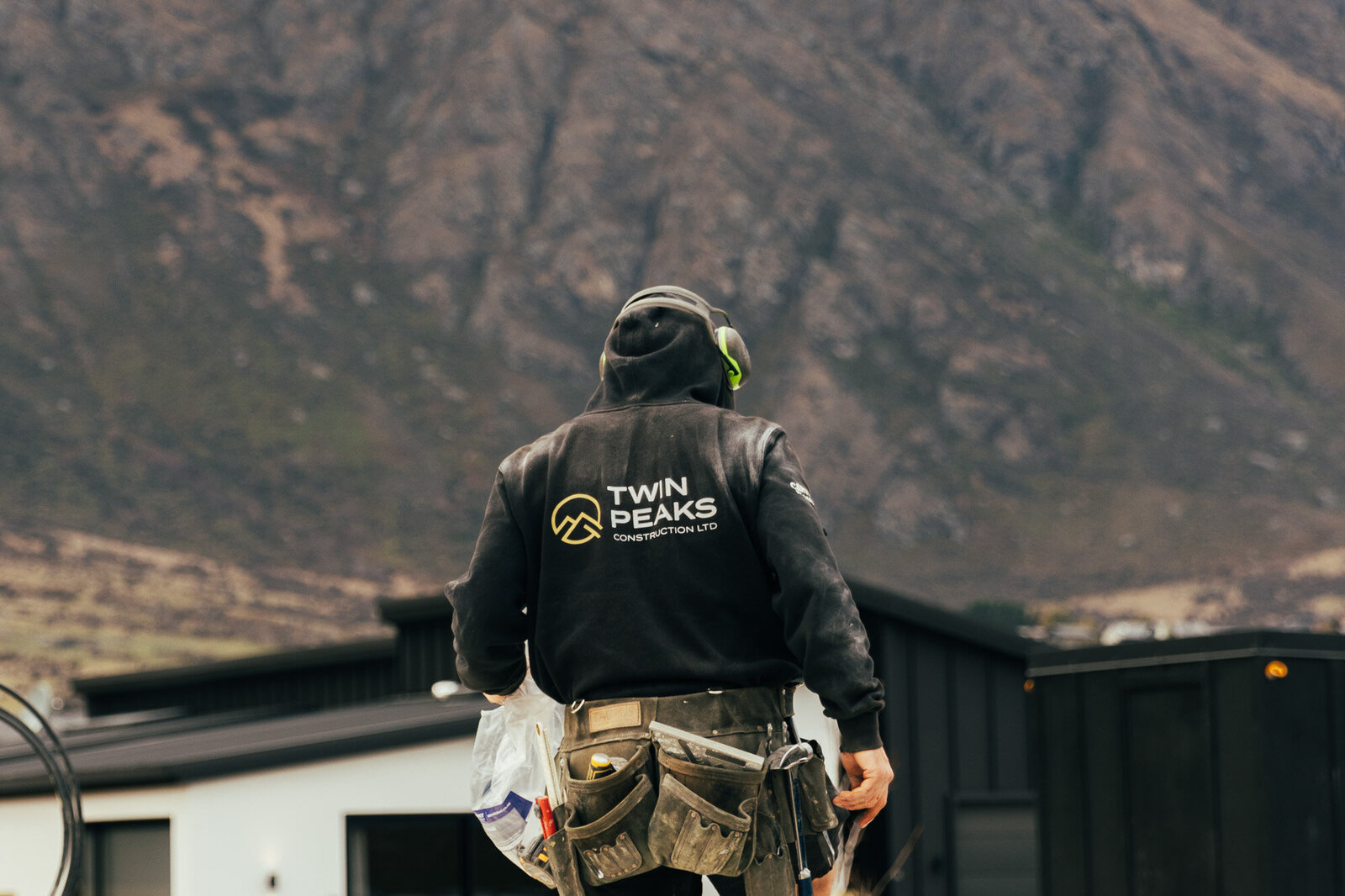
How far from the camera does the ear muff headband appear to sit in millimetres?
4742

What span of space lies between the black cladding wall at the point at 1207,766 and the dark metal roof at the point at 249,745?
24.3 ft

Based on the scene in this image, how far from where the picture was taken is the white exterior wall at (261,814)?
12109 mm

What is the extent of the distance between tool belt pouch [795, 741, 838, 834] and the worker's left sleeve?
18 cm

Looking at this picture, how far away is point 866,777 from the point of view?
4152 mm

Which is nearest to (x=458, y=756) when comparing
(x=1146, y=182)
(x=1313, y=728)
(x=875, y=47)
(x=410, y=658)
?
(x=410, y=658)

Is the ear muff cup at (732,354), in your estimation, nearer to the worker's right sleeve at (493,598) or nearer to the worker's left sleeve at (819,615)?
the worker's left sleeve at (819,615)

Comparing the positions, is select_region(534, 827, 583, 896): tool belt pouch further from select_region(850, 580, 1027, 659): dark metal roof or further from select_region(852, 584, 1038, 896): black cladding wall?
select_region(852, 584, 1038, 896): black cladding wall

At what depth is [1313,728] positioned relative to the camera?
5441 mm

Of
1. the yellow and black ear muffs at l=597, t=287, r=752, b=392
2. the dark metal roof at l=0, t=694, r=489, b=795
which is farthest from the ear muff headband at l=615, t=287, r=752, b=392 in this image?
the dark metal roof at l=0, t=694, r=489, b=795

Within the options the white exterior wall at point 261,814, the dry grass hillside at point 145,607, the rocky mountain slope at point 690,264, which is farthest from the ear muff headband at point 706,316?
the rocky mountain slope at point 690,264

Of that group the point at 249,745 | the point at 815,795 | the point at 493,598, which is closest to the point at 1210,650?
the point at 815,795

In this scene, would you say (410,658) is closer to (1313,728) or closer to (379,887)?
(379,887)

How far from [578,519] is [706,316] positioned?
2.21ft

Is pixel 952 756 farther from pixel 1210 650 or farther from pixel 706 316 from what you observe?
pixel 706 316
